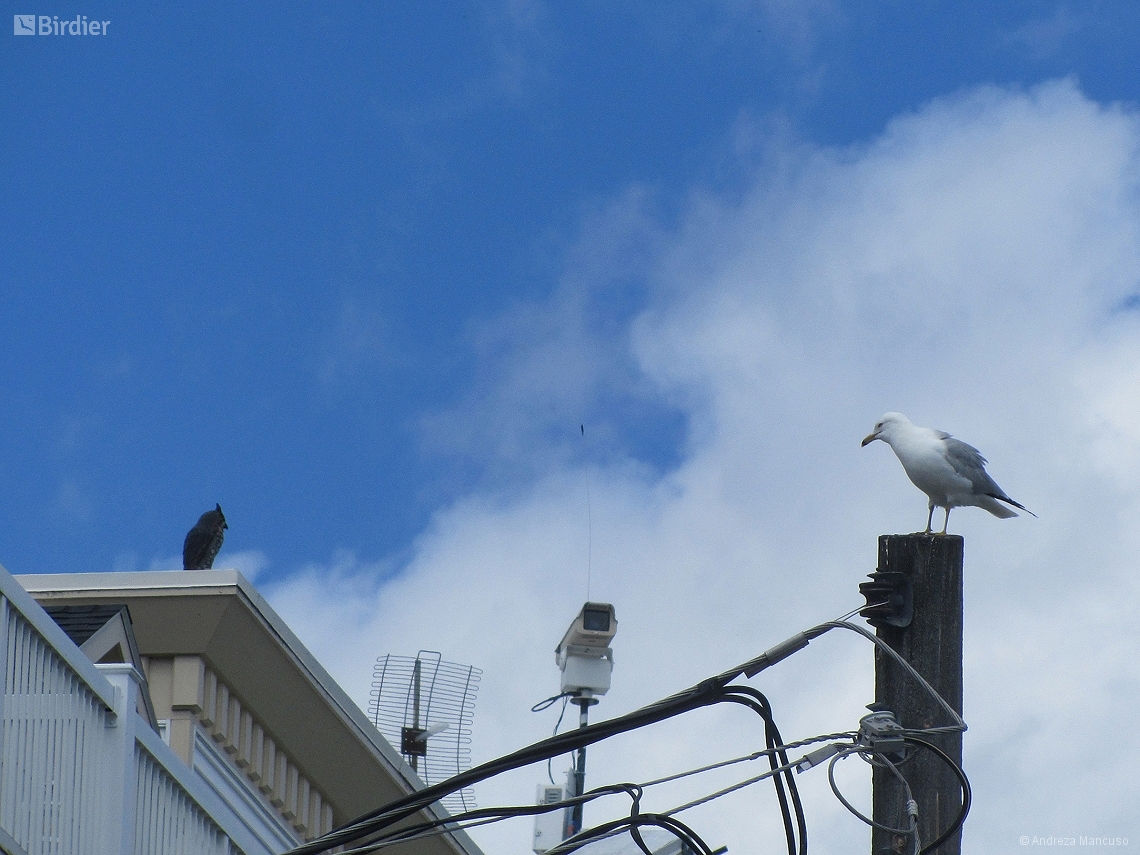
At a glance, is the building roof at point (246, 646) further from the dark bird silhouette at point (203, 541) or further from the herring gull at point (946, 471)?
the herring gull at point (946, 471)

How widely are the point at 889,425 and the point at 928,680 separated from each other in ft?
18.1

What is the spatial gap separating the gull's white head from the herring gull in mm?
33

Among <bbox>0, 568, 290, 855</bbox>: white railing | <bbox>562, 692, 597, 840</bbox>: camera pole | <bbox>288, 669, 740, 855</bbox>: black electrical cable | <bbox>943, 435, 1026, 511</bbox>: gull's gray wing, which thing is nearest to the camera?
<bbox>288, 669, 740, 855</bbox>: black electrical cable

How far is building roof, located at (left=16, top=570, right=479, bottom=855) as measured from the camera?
10367 mm

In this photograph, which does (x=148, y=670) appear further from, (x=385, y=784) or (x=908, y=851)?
(x=908, y=851)

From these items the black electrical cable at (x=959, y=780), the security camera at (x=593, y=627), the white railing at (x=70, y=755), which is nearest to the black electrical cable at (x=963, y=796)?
the black electrical cable at (x=959, y=780)

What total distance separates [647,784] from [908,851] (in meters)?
0.90

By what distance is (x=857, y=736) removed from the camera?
528 centimetres

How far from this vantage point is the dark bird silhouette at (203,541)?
13.6 metres

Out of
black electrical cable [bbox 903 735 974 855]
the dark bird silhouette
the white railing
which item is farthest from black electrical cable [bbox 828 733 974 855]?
the dark bird silhouette

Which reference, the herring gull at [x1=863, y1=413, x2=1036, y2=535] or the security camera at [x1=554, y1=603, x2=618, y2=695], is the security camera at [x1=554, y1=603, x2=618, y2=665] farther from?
the herring gull at [x1=863, y1=413, x2=1036, y2=535]

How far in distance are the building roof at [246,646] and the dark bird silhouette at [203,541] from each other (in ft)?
8.21

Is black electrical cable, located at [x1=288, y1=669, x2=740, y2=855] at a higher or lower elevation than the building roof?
lower

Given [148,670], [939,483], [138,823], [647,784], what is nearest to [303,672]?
[148,670]
